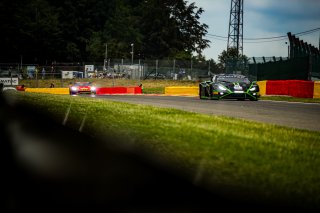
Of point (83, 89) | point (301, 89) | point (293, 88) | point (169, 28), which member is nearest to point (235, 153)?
point (301, 89)

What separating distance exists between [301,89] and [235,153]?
17833mm

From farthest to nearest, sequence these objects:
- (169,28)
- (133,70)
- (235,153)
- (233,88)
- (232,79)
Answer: (169,28)
(133,70)
(232,79)
(233,88)
(235,153)

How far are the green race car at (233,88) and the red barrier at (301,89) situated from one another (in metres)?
3.69

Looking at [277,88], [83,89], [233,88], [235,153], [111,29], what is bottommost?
[83,89]

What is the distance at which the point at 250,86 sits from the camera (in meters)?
18.5

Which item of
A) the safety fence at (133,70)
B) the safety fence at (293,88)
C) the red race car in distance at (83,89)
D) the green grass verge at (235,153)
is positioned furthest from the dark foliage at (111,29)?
the green grass verge at (235,153)

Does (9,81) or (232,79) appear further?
(9,81)

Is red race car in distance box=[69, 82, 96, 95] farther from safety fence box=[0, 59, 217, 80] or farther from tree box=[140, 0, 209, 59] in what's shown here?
tree box=[140, 0, 209, 59]

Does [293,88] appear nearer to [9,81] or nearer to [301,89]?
[301,89]

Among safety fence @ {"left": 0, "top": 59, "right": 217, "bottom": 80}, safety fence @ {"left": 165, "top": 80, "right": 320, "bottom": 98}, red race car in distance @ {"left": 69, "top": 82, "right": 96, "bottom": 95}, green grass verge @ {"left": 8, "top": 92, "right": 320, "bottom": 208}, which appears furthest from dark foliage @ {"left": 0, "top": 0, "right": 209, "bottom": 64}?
green grass verge @ {"left": 8, "top": 92, "right": 320, "bottom": 208}

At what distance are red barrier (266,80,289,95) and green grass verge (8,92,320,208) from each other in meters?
15.8

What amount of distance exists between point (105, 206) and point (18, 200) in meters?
0.70

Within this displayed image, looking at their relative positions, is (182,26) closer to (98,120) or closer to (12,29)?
(12,29)

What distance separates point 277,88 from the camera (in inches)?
947
